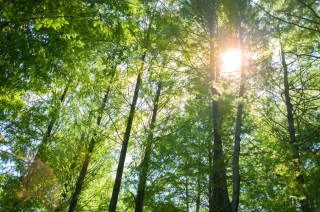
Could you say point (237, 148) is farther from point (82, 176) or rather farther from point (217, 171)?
point (82, 176)

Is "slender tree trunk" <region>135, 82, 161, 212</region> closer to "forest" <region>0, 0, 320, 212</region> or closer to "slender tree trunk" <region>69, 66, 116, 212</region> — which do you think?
"forest" <region>0, 0, 320, 212</region>

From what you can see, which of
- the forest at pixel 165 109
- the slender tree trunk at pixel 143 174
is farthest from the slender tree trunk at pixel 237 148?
the slender tree trunk at pixel 143 174

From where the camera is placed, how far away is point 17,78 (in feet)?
17.3

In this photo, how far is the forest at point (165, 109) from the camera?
218 inches

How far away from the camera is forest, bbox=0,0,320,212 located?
555cm

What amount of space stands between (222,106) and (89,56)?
486cm

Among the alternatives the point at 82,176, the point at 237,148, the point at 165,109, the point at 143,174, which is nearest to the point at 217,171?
the point at 237,148

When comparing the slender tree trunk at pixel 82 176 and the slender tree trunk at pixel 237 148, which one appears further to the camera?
the slender tree trunk at pixel 82 176

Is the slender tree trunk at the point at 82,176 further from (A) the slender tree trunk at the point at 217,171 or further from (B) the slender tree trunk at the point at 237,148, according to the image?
(B) the slender tree trunk at the point at 237,148

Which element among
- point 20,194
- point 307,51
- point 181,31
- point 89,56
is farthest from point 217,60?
point 20,194

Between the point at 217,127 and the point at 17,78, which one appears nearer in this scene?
the point at 17,78

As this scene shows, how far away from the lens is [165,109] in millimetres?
10234

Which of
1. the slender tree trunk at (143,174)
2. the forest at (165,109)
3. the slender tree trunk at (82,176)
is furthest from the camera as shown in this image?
the slender tree trunk at (82,176)

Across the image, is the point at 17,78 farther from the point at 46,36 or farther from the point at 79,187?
the point at 79,187
